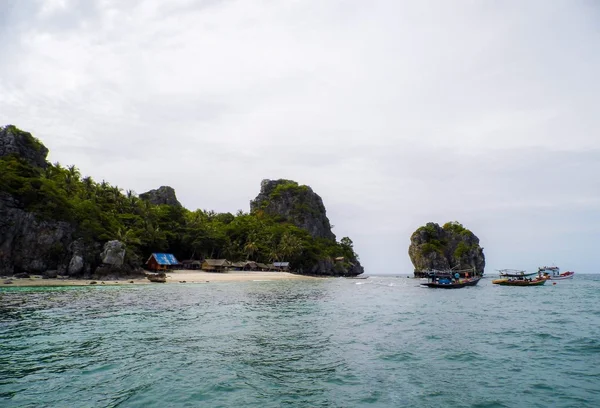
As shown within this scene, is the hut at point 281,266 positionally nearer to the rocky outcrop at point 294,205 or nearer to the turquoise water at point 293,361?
the rocky outcrop at point 294,205

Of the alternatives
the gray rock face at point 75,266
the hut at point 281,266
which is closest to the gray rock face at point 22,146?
the gray rock face at point 75,266

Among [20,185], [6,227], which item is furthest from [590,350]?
[20,185]

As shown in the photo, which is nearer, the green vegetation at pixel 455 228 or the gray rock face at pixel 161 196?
the gray rock face at pixel 161 196

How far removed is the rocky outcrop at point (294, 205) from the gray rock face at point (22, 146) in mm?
94387

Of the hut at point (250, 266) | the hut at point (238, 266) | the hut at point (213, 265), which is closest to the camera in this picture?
the hut at point (213, 265)

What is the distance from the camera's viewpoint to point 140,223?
81.4 m

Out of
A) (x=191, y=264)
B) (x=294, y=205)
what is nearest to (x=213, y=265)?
(x=191, y=264)

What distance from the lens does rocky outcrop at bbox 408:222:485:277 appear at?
135m

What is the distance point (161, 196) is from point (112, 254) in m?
63.1

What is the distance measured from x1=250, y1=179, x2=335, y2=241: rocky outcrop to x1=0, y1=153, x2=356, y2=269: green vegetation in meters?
9.19

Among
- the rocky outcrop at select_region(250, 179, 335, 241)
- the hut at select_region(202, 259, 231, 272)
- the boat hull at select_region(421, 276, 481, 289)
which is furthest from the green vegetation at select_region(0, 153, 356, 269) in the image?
the boat hull at select_region(421, 276, 481, 289)

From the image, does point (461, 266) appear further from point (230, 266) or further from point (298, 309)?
point (298, 309)

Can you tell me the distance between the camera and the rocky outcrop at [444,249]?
135 m

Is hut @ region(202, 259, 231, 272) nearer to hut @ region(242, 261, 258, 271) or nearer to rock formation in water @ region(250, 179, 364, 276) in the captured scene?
hut @ region(242, 261, 258, 271)
